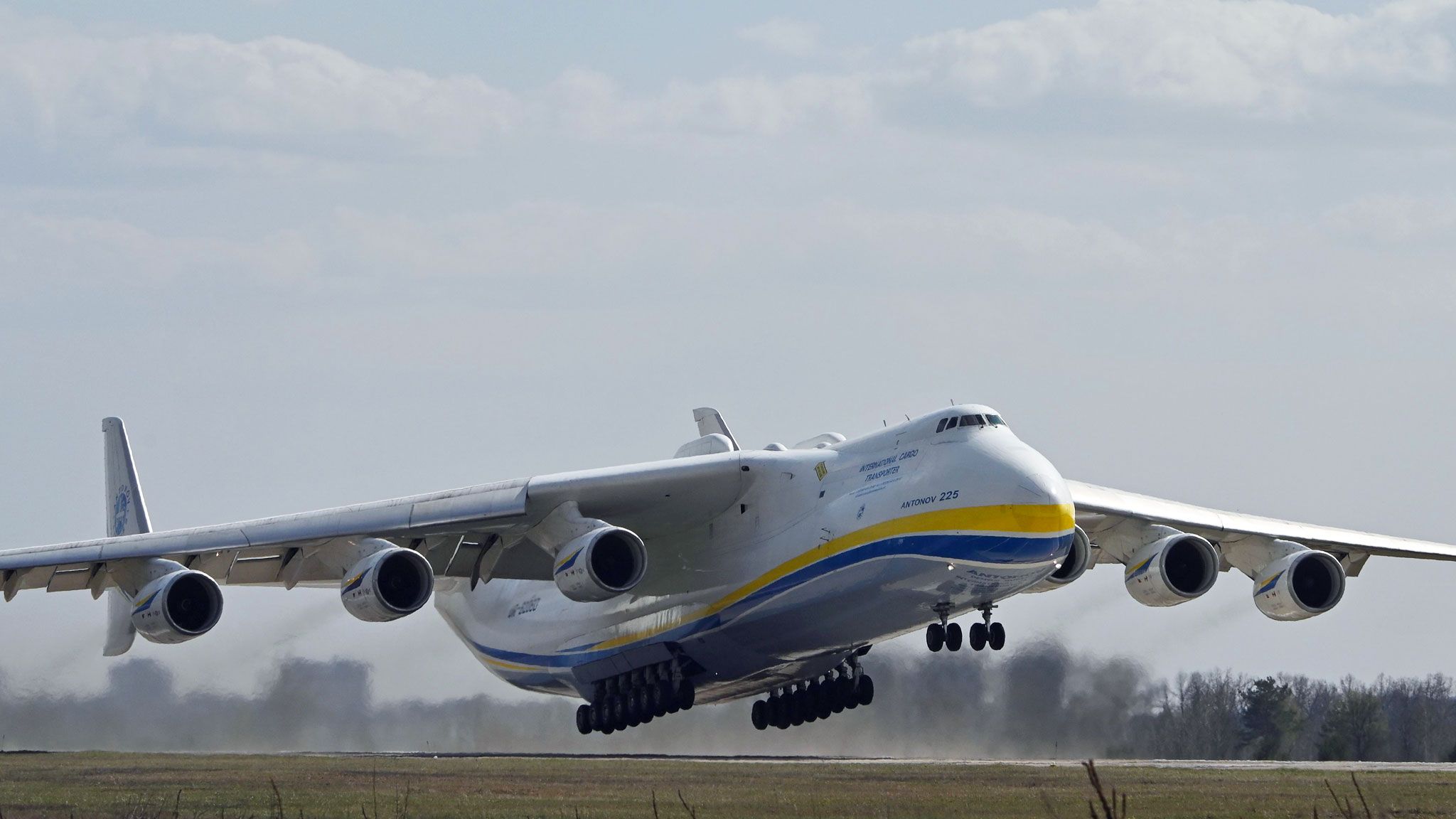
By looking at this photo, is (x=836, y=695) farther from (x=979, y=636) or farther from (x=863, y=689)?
(x=979, y=636)

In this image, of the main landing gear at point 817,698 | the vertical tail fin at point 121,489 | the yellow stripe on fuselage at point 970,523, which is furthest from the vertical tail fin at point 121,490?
the yellow stripe on fuselage at point 970,523

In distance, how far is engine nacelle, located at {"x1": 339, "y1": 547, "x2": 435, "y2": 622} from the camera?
17672 millimetres

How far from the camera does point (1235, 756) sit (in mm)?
26266

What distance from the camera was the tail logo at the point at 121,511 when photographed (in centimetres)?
2494

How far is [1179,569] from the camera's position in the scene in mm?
20219

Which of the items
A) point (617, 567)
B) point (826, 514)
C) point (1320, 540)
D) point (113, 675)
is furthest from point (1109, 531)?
point (113, 675)

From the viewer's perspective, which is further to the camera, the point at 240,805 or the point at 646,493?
the point at 646,493

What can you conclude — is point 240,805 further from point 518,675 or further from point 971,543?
point 518,675

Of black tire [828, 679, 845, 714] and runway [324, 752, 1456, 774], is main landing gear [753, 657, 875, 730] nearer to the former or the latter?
black tire [828, 679, 845, 714]

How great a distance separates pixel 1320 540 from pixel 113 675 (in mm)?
15690

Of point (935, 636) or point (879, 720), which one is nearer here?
point (935, 636)

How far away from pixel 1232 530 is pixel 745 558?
5972 mm

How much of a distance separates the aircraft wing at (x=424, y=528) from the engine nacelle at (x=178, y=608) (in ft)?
1.54

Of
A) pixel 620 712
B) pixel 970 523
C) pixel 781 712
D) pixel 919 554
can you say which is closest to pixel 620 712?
pixel 620 712
